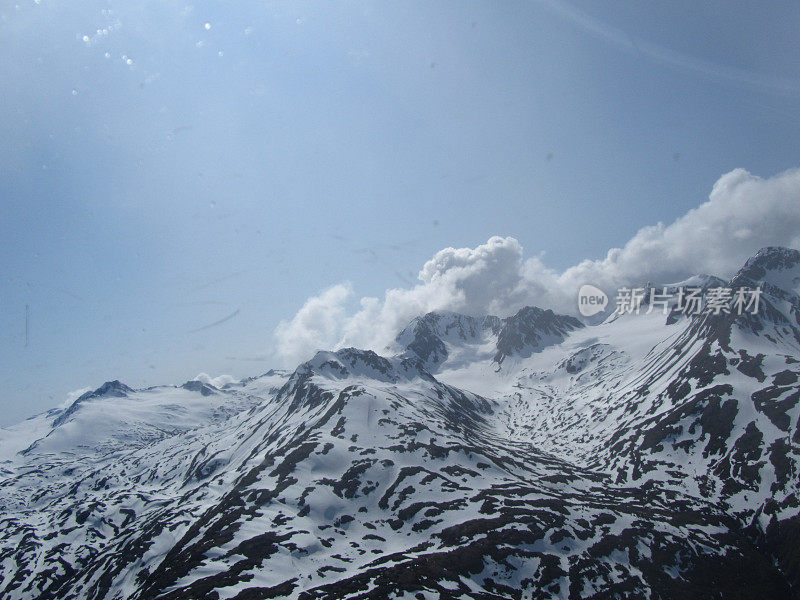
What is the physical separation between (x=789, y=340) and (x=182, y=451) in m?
238

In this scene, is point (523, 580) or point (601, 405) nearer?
point (523, 580)

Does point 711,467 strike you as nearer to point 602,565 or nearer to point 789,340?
point 602,565

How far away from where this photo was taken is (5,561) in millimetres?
110750

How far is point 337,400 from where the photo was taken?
133625mm

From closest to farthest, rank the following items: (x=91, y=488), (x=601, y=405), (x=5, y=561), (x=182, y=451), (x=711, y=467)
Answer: (x=711, y=467)
(x=5, y=561)
(x=601, y=405)
(x=91, y=488)
(x=182, y=451)

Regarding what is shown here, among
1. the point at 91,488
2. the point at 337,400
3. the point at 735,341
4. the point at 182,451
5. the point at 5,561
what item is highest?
the point at 735,341

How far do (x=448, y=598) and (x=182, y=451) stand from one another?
574 feet

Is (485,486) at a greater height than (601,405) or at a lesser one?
lesser

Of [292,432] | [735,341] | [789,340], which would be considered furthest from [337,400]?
[789,340]

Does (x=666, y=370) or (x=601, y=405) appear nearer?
(x=666, y=370)

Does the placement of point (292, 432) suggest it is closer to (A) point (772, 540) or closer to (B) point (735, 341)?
(A) point (772, 540)

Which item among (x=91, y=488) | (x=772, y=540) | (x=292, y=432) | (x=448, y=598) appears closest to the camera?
(x=448, y=598)

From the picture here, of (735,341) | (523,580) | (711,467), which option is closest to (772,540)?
(711,467)

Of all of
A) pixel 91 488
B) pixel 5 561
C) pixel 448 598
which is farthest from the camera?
pixel 91 488
